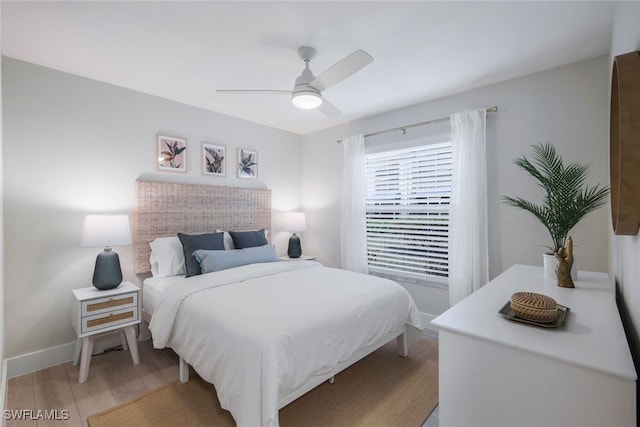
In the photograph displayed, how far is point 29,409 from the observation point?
1894mm

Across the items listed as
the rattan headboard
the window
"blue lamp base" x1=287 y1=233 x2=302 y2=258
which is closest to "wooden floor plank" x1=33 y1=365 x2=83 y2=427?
the rattan headboard

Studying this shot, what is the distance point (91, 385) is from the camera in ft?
7.10

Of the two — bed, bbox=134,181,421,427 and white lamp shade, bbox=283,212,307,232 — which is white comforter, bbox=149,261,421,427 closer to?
bed, bbox=134,181,421,427

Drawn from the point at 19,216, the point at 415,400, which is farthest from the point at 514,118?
the point at 19,216

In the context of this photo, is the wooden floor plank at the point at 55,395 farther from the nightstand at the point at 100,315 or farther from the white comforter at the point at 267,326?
the white comforter at the point at 267,326

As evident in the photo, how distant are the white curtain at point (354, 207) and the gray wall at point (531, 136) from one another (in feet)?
1.97

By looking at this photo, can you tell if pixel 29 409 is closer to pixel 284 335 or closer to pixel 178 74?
pixel 284 335

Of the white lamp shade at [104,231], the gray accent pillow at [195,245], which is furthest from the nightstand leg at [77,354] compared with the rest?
the gray accent pillow at [195,245]

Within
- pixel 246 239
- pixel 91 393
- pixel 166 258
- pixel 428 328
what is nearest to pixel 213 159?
pixel 246 239

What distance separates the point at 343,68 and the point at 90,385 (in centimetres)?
297

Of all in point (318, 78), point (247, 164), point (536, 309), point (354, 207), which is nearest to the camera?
point (536, 309)

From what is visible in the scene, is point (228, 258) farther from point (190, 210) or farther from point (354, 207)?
point (354, 207)

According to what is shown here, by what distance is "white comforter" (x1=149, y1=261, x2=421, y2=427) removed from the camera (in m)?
1.49

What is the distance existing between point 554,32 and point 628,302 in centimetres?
187
